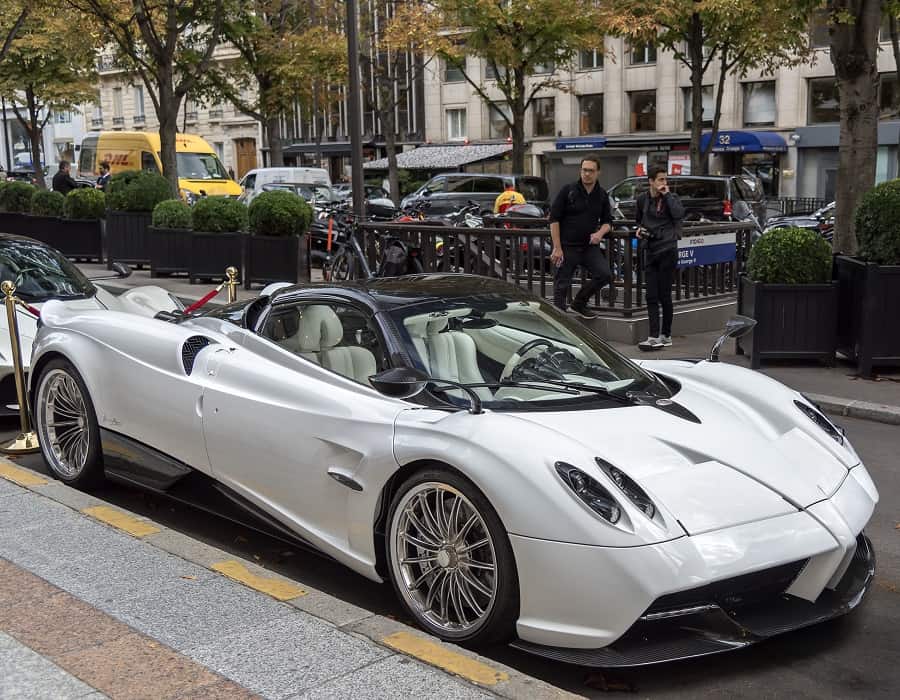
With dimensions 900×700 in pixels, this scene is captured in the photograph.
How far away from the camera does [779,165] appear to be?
39844 millimetres

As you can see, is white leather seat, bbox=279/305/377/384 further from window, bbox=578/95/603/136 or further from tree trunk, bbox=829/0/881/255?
window, bbox=578/95/603/136

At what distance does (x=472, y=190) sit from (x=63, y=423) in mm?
19966

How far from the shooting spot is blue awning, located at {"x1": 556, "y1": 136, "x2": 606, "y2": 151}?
144 feet

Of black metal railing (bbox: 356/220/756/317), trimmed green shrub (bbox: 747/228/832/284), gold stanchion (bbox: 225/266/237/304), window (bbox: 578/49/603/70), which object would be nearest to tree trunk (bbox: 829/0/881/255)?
trimmed green shrub (bbox: 747/228/832/284)

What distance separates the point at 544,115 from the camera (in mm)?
47125

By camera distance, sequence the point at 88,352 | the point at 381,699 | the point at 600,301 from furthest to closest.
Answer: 1. the point at 600,301
2. the point at 88,352
3. the point at 381,699

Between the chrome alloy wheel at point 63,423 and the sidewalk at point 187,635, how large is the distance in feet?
3.68

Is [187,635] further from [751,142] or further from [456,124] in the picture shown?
[456,124]

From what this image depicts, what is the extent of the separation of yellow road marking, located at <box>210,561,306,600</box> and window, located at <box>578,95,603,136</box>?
140ft

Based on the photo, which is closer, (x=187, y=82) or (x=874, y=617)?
(x=874, y=617)

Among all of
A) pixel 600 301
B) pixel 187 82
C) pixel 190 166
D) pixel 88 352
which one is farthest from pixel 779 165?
pixel 88 352

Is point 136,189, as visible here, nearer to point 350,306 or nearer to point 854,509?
point 350,306

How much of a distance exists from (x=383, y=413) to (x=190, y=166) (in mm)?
27360

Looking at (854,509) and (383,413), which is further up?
(383,413)
